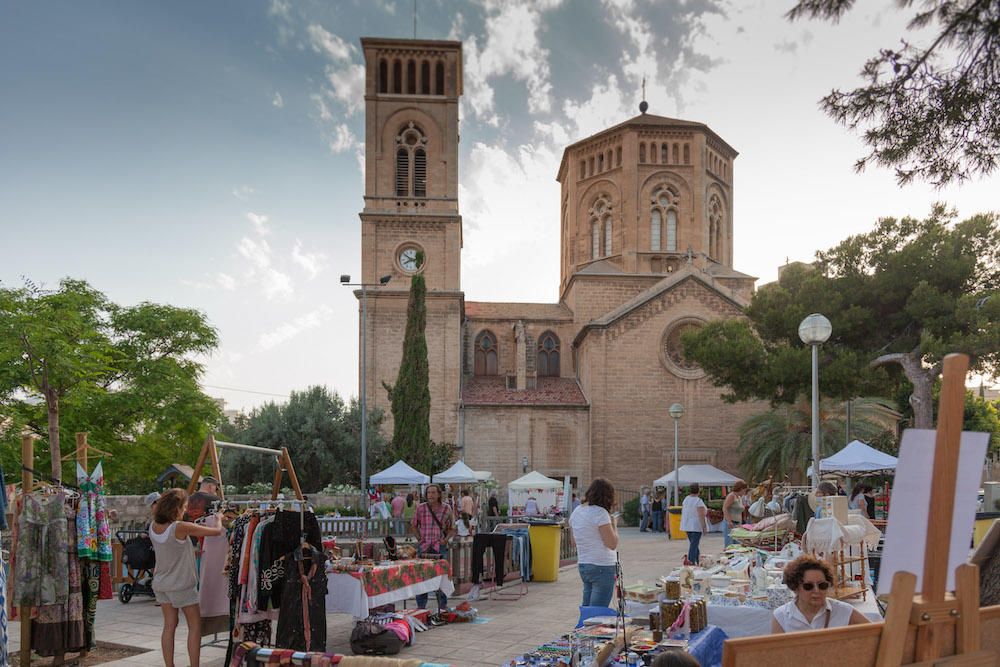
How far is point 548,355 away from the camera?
125 feet

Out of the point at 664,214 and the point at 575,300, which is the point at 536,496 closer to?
the point at 575,300

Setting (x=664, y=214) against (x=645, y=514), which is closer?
(x=645, y=514)

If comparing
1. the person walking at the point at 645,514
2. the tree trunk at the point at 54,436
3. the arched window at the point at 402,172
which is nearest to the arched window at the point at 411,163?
the arched window at the point at 402,172

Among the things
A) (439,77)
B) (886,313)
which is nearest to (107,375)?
(439,77)

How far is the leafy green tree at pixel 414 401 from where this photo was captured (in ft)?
93.8

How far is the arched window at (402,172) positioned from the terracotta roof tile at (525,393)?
903 cm

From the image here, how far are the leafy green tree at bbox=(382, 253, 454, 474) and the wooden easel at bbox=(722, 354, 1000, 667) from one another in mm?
26834

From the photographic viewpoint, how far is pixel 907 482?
1977 millimetres

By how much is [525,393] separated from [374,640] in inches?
1041

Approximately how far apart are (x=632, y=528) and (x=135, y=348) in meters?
19.9

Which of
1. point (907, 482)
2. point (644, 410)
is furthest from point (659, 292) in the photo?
point (907, 482)

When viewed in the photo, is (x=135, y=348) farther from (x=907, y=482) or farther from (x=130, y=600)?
(x=907, y=482)

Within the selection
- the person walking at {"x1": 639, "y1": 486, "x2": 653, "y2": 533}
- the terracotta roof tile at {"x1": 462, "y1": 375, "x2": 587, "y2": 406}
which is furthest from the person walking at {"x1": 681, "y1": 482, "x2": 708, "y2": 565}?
the terracotta roof tile at {"x1": 462, "y1": 375, "x2": 587, "y2": 406}

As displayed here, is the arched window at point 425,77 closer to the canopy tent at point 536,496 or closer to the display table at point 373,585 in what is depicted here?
the canopy tent at point 536,496
